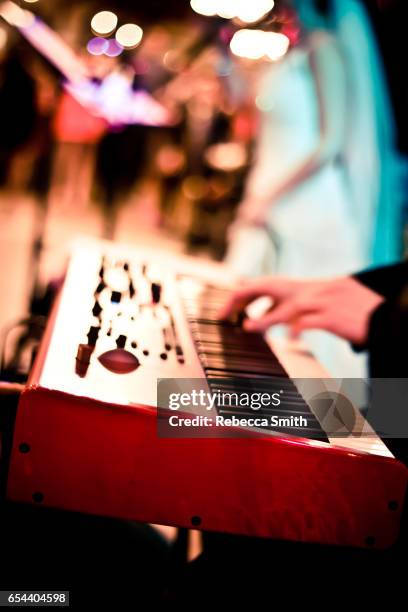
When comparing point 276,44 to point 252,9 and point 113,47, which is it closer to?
point 252,9

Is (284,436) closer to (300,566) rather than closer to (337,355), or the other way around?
(300,566)

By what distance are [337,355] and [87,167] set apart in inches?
391

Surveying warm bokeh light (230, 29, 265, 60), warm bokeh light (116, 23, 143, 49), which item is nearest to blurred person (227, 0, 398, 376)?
warm bokeh light (230, 29, 265, 60)

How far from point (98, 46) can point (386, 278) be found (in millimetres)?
4365

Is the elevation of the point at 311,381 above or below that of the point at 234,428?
above

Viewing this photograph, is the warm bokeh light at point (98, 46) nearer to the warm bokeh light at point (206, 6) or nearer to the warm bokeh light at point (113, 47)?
the warm bokeh light at point (113, 47)

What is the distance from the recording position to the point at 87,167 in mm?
11906

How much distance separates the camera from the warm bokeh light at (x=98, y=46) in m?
4.87

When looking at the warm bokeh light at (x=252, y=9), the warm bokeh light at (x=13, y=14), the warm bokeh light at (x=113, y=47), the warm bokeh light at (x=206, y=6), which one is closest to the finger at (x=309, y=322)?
the warm bokeh light at (x=13, y=14)

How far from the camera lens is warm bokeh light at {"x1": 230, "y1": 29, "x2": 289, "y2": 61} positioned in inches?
130

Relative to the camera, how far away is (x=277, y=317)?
1.57 metres

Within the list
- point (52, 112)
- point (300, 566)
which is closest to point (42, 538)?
point (300, 566)

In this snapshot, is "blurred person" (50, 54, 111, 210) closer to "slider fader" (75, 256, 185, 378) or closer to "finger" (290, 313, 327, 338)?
"slider fader" (75, 256, 185, 378)

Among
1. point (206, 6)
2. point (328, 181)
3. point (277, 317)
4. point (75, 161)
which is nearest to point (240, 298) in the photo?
point (277, 317)
